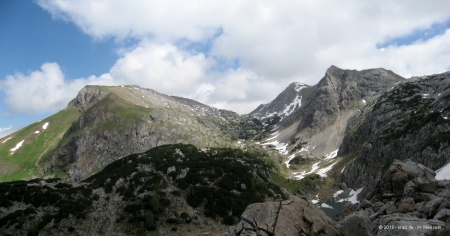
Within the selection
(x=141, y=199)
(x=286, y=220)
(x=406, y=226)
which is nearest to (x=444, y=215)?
(x=406, y=226)

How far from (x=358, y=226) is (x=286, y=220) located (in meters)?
6.37

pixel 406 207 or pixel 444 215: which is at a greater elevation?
pixel 444 215

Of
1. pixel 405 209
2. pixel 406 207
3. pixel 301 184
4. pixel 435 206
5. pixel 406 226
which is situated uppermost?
pixel 406 226

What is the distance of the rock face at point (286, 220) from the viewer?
24594mm

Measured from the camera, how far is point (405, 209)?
25297 millimetres

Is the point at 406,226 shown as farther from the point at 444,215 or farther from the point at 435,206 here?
the point at 435,206

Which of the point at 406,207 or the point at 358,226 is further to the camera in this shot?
the point at 406,207

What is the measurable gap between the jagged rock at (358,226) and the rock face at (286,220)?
222 cm

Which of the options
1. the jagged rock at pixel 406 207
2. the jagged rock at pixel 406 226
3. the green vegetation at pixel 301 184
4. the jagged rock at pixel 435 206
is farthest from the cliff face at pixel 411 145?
the jagged rock at pixel 406 226

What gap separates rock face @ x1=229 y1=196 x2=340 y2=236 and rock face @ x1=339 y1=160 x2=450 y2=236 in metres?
2.11

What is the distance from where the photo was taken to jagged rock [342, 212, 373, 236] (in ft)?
70.4

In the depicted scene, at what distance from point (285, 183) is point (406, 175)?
111578mm

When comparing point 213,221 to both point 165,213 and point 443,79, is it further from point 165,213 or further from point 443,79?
point 443,79

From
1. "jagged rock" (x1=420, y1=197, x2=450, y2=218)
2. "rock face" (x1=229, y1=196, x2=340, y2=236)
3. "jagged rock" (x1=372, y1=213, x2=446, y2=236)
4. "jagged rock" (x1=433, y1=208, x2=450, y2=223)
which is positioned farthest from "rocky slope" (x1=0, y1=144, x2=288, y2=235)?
"jagged rock" (x1=433, y1=208, x2=450, y2=223)
